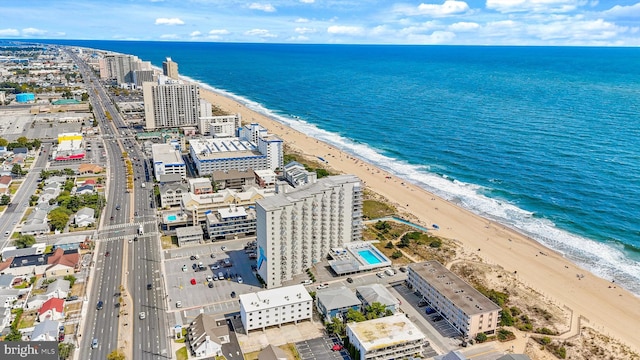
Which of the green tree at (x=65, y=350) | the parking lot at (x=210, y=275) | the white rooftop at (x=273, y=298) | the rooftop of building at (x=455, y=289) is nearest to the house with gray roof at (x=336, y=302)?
the white rooftop at (x=273, y=298)

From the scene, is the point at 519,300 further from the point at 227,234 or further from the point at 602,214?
Result: the point at 227,234

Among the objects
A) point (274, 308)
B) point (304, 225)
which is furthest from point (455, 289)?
point (274, 308)

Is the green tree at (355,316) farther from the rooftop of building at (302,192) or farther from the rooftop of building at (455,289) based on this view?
the rooftop of building at (302,192)

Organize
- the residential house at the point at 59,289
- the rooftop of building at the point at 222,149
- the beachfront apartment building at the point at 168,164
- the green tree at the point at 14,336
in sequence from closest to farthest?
the green tree at the point at 14,336 → the residential house at the point at 59,289 → the beachfront apartment building at the point at 168,164 → the rooftop of building at the point at 222,149

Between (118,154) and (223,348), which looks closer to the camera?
(223,348)

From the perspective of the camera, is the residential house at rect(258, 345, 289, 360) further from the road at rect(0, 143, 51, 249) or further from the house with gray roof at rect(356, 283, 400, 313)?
the road at rect(0, 143, 51, 249)

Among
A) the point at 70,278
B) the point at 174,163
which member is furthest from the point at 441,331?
the point at 174,163
